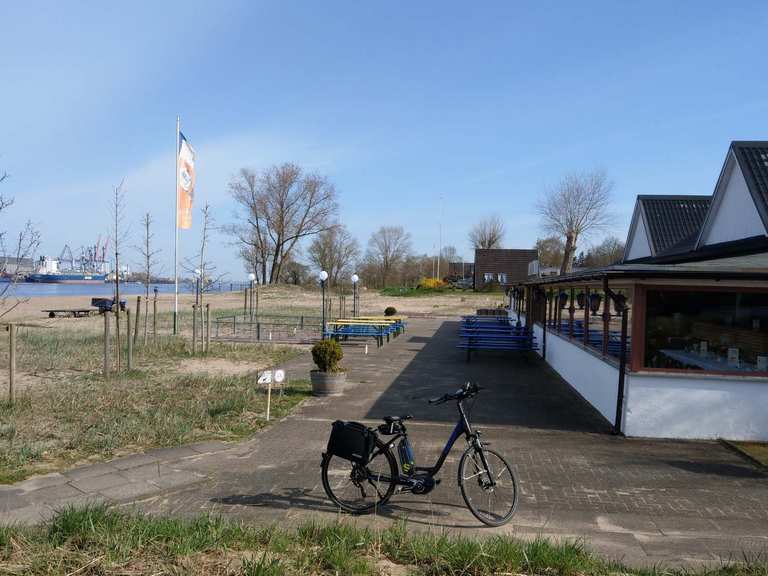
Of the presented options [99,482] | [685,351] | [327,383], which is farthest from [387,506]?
[685,351]

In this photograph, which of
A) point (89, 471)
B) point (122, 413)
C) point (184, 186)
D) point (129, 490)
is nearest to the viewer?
point (129, 490)

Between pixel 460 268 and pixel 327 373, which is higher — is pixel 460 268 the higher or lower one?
the higher one

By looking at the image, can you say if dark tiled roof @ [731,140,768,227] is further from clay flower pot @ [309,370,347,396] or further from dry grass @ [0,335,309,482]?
dry grass @ [0,335,309,482]

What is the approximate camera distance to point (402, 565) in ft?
13.7

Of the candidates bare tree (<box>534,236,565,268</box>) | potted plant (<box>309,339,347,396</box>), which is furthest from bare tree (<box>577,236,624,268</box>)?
potted plant (<box>309,339,347,396</box>)

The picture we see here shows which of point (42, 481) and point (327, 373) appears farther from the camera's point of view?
point (327, 373)

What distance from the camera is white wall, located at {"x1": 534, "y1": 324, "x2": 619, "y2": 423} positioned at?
9133mm

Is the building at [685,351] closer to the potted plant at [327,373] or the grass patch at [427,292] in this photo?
the potted plant at [327,373]

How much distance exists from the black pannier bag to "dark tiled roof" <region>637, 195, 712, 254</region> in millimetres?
19703

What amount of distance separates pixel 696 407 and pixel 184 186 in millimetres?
19322

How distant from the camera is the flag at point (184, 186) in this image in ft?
74.6

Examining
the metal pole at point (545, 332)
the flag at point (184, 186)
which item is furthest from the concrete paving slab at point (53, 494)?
the flag at point (184, 186)

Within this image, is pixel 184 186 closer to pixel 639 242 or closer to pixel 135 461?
pixel 135 461

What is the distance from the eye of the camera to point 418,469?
211 inches
